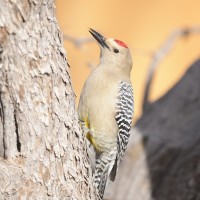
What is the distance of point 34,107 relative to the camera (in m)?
2.55

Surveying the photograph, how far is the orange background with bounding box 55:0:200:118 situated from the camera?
35.7 feet

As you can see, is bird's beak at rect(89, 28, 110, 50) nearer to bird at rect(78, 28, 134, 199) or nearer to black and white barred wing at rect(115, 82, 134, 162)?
bird at rect(78, 28, 134, 199)

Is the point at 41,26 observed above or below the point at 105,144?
above

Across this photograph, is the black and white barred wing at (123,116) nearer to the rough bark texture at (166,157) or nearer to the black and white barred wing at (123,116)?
the black and white barred wing at (123,116)

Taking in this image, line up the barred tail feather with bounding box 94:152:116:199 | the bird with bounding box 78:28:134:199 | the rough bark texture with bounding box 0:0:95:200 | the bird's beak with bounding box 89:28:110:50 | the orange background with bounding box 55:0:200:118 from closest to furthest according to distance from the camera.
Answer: the rough bark texture with bounding box 0:0:95:200
the bird with bounding box 78:28:134:199
the barred tail feather with bounding box 94:152:116:199
the bird's beak with bounding box 89:28:110:50
the orange background with bounding box 55:0:200:118

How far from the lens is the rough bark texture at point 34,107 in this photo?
2426mm

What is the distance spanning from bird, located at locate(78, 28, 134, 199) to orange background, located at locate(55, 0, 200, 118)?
675 cm

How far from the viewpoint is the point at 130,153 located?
5.07 meters

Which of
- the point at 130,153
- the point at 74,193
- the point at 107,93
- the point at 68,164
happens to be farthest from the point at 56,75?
the point at 130,153

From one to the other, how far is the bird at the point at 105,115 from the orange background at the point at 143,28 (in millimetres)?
6751

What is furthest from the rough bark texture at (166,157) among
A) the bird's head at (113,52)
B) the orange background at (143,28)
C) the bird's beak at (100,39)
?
the orange background at (143,28)

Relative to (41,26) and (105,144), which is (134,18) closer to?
(105,144)

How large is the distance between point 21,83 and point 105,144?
1638 millimetres

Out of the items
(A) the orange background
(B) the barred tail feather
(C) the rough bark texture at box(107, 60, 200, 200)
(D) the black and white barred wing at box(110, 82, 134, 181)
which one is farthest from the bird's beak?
(A) the orange background
